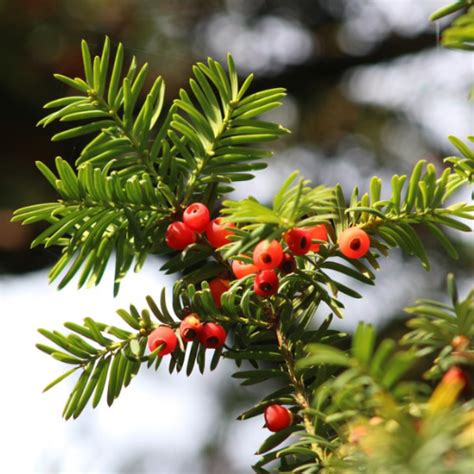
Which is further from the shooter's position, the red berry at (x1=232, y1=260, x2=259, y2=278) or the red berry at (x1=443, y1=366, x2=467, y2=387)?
the red berry at (x1=232, y1=260, x2=259, y2=278)

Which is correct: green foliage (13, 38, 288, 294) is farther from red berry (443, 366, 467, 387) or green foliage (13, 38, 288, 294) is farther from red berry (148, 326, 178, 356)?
red berry (443, 366, 467, 387)

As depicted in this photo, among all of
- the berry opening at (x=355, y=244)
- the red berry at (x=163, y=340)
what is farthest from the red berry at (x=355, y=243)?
the red berry at (x=163, y=340)

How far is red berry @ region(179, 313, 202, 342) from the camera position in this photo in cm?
43

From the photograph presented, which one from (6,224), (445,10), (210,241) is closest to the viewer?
(445,10)

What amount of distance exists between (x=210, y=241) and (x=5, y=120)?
4.62 ft

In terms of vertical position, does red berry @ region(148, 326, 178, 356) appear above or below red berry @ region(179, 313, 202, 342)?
below

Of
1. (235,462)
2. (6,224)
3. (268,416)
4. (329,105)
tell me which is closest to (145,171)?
(268,416)

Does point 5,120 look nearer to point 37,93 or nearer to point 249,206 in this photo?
point 37,93

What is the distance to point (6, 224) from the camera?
1611 millimetres

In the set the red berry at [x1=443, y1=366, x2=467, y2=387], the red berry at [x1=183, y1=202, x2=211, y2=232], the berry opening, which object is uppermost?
the red berry at [x1=183, y1=202, x2=211, y2=232]

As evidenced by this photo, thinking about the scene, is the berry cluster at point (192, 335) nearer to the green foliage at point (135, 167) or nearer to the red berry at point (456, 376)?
the green foliage at point (135, 167)

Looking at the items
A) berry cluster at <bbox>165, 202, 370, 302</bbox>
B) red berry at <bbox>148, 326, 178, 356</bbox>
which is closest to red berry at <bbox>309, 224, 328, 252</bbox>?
berry cluster at <bbox>165, 202, 370, 302</bbox>

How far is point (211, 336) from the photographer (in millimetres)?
430

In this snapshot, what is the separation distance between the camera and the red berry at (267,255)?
1.27 ft
